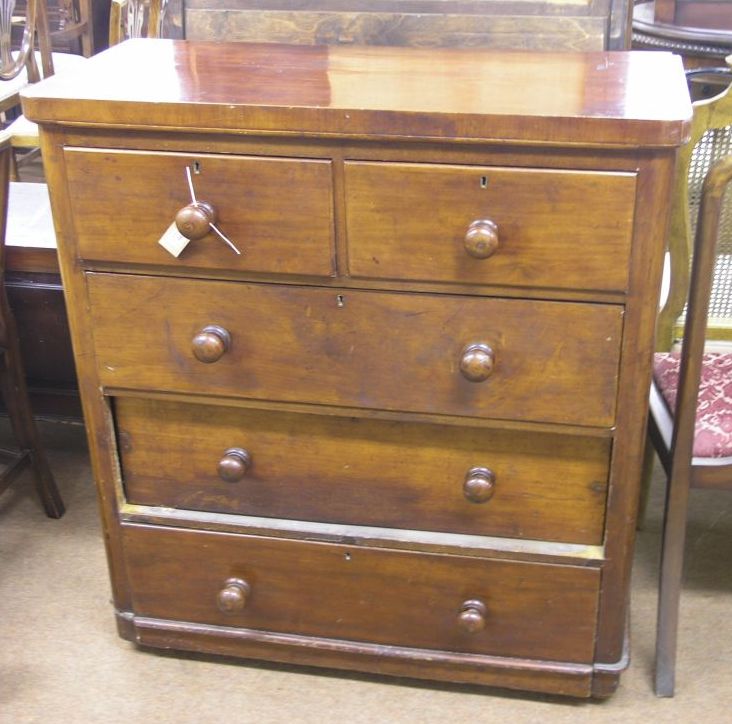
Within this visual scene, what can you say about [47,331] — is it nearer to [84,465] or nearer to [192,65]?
[84,465]

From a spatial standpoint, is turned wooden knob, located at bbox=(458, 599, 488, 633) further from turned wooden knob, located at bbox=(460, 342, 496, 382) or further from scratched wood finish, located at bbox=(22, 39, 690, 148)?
scratched wood finish, located at bbox=(22, 39, 690, 148)

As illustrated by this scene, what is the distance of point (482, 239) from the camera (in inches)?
53.0

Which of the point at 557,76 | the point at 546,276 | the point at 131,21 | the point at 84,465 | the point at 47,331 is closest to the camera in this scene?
the point at 546,276

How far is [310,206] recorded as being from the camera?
141cm

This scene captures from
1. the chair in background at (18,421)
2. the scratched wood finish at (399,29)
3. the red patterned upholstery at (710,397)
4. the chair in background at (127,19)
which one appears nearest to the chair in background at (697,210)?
the red patterned upholstery at (710,397)

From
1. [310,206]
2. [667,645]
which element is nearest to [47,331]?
[310,206]

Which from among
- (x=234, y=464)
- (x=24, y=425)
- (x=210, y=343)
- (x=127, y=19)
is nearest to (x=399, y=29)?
(x=210, y=343)

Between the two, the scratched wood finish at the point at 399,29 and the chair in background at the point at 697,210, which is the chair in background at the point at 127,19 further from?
the chair in background at the point at 697,210

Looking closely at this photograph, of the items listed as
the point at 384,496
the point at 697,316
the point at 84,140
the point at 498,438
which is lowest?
the point at 384,496

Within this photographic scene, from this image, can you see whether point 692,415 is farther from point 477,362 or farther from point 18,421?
point 18,421

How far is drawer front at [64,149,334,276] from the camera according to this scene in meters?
1.41

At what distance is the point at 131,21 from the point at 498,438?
2249 mm

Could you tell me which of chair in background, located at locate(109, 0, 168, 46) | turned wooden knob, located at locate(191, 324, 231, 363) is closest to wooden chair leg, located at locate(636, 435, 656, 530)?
turned wooden knob, located at locate(191, 324, 231, 363)

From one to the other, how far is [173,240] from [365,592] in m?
0.68
